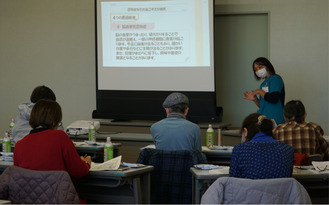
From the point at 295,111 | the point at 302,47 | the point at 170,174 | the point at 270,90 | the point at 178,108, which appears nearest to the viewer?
the point at 170,174

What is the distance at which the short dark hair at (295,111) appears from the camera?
389 cm

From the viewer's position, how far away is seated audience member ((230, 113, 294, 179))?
9.20 feet

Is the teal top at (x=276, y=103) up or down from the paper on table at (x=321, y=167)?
up

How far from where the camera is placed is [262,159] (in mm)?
2811

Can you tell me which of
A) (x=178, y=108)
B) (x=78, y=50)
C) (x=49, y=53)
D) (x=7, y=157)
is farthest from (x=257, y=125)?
(x=49, y=53)

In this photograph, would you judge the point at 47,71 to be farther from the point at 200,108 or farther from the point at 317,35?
the point at 317,35

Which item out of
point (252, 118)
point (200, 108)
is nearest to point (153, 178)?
point (252, 118)

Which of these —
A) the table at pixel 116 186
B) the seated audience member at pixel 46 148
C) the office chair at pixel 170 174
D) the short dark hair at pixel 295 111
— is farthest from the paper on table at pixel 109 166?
the short dark hair at pixel 295 111

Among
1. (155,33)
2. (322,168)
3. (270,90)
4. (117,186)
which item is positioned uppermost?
(155,33)

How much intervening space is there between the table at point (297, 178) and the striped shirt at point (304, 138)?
0.60m

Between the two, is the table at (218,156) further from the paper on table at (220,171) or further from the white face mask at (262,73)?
the white face mask at (262,73)

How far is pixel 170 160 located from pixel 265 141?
956 mm

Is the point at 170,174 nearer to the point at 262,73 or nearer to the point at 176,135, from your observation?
the point at 176,135

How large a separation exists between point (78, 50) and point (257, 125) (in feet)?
15.5
